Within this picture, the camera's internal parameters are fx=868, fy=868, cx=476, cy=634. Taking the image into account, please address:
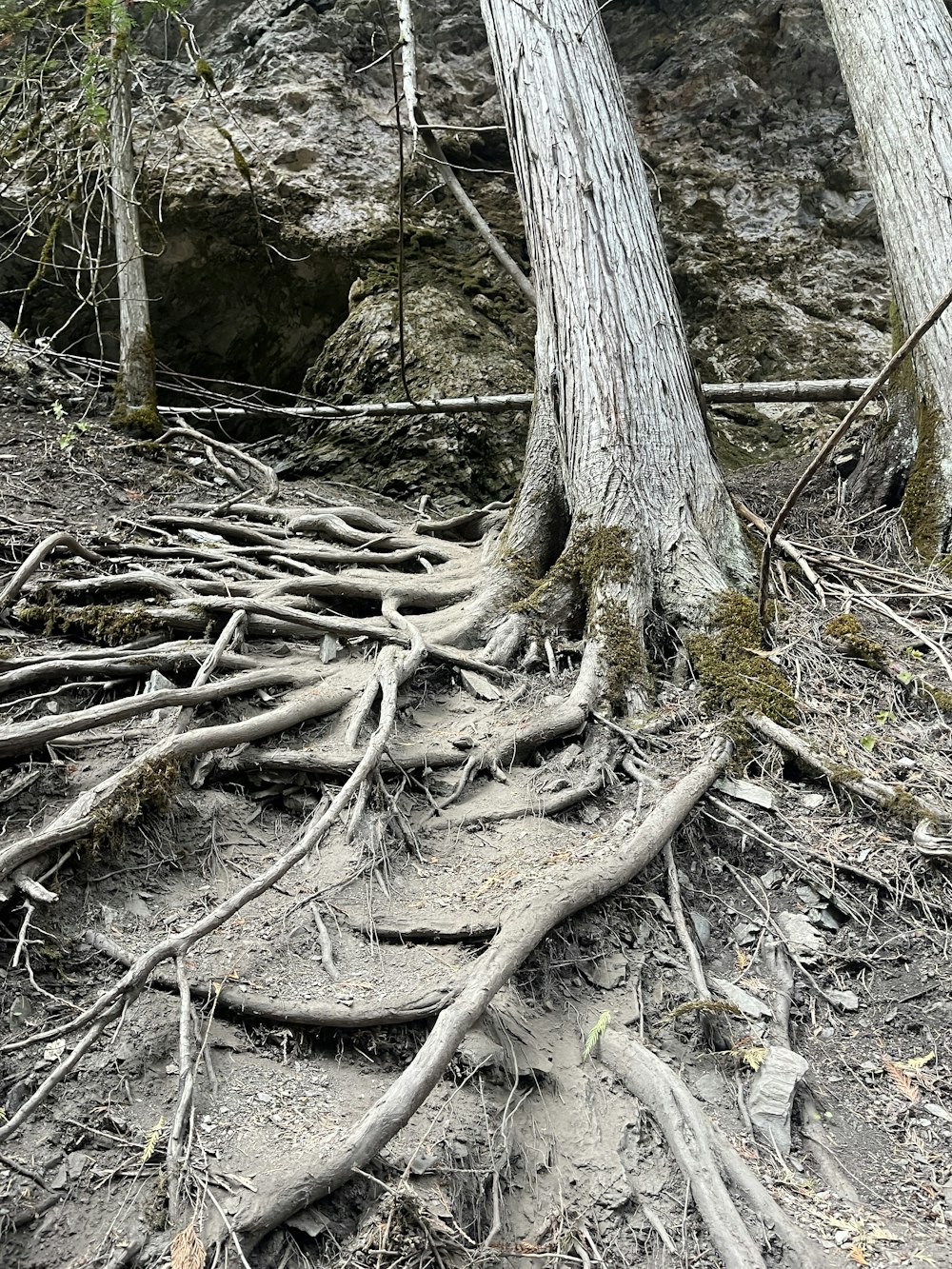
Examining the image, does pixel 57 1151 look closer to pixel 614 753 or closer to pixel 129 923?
pixel 129 923

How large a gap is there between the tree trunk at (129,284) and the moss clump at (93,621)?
299cm

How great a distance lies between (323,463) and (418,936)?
5.19 m

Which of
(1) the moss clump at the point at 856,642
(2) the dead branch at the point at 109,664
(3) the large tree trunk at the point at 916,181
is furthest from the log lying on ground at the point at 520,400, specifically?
(2) the dead branch at the point at 109,664

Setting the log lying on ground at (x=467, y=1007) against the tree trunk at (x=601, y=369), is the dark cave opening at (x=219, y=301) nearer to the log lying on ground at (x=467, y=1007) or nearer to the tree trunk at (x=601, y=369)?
the tree trunk at (x=601, y=369)

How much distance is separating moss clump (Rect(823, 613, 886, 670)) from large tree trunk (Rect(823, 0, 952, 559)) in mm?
1084

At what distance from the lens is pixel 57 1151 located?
6.04ft

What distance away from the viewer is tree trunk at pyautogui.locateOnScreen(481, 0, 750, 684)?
379cm

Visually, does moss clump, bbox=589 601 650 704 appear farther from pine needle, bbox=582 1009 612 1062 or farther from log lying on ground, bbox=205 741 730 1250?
pine needle, bbox=582 1009 612 1062

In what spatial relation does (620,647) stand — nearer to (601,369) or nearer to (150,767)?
(601,369)

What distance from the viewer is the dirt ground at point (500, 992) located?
6.11 feet

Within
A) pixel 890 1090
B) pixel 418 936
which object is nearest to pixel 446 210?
pixel 418 936

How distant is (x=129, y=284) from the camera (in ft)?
20.8

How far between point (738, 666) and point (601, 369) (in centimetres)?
159

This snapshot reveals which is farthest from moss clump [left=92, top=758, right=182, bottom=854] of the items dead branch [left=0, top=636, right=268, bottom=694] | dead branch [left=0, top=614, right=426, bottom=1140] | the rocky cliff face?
the rocky cliff face
